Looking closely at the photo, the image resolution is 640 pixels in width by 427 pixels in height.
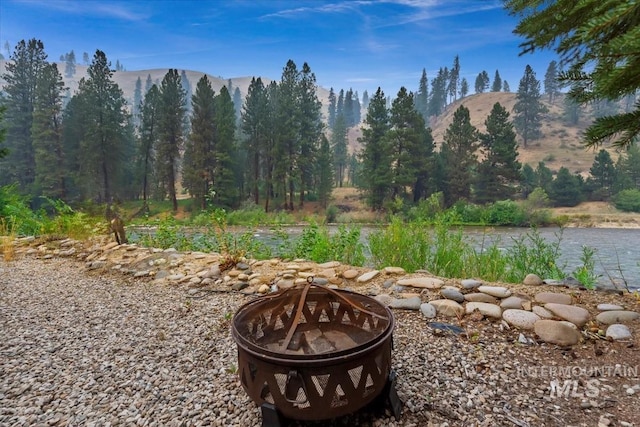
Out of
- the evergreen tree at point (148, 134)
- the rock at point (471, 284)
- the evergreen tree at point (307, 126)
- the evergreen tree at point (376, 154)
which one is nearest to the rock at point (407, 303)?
the rock at point (471, 284)

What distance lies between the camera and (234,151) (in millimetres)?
22297

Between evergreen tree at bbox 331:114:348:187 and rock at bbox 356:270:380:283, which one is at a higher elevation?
evergreen tree at bbox 331:114:348:187

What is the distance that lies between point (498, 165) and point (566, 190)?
599cm

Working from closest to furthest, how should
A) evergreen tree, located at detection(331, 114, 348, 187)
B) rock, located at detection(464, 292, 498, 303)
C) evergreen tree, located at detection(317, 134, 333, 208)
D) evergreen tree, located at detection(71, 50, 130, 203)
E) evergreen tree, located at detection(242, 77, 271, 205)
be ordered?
rock, located at detection(464, 292, 498, 303)
evergreen tree, located at detection(71, 50, 130, 203)
evergreen tree, located at detection(242, 77, 271, 205)
evergreen tree, located at detection(317, 134, 333, 208)
evergreen tree, located at detection(331, 114, 348, 187)

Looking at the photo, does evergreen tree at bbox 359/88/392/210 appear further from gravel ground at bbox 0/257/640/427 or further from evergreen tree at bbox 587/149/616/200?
gravel ground at bbox 0/257/640/427

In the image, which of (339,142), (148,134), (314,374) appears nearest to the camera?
(314,374)

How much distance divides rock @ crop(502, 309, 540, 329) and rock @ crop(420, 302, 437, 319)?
18.2 inches

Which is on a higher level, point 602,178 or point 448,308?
point 602,178

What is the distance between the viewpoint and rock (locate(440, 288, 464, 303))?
8.50 feet

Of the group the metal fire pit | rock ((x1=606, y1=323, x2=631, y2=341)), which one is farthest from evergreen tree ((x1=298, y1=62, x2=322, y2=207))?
the metal fire pit

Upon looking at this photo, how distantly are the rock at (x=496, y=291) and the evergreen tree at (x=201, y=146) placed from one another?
65.8 feet

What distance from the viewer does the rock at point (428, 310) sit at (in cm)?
243

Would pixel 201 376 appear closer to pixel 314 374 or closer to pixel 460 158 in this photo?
pixel 314 374

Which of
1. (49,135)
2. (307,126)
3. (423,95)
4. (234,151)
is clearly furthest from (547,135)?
(49,135)
